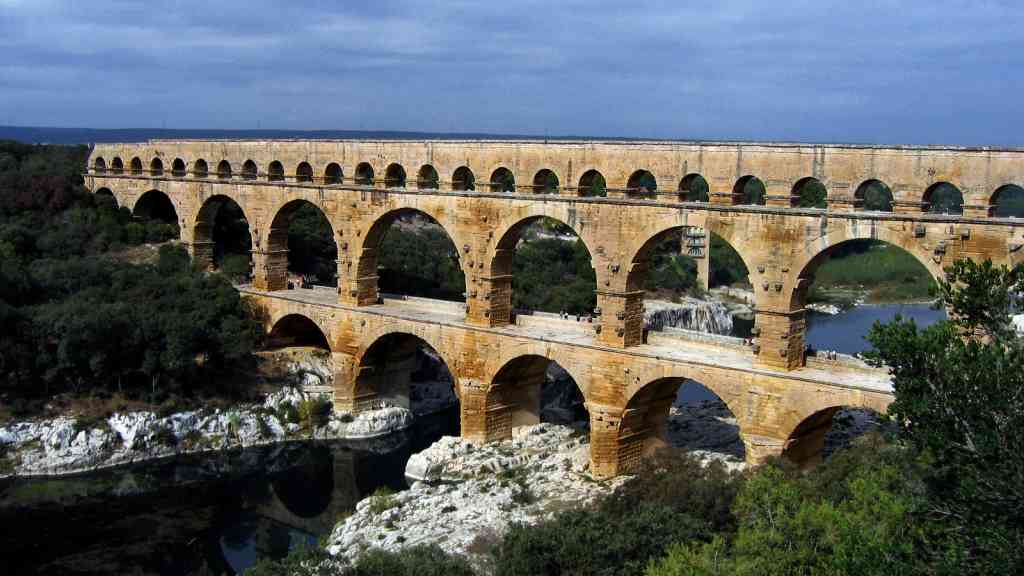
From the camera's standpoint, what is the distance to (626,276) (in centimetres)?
2138

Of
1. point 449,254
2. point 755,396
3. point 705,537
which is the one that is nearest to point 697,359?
point 755,396

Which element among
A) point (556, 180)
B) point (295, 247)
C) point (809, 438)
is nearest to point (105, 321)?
point (295, 247)

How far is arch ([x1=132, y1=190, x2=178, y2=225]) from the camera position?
3612cm

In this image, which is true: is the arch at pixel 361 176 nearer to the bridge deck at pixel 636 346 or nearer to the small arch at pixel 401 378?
the bridge deck at pixel 636 346

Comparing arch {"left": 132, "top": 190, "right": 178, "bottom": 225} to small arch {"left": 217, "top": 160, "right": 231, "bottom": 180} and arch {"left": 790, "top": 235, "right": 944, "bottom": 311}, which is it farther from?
arch {"left": 790, "top": 235, "right": 944, "bottom": 311}

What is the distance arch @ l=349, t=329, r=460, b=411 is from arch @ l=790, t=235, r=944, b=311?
33.9ft

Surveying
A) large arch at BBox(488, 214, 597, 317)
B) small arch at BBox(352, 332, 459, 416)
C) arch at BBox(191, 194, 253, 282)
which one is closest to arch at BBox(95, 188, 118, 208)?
arch at BBox(191, 194, 253, 282)

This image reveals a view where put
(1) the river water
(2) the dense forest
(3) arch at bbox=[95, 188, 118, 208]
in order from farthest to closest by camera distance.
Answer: (3) arch at bbox=[95, 188, 118, 208]
(2) the dense forest
(1) the river water

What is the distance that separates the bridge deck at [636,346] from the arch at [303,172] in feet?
10.8

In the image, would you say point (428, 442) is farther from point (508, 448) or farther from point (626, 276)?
point (626, 276)

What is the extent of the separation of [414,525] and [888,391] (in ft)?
30.0

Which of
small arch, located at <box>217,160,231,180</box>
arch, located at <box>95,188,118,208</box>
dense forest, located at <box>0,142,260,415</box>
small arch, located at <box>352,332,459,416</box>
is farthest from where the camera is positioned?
arch, located at <box>95,188,118,208</box>

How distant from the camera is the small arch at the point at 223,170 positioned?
106 ft

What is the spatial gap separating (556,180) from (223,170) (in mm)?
12187
